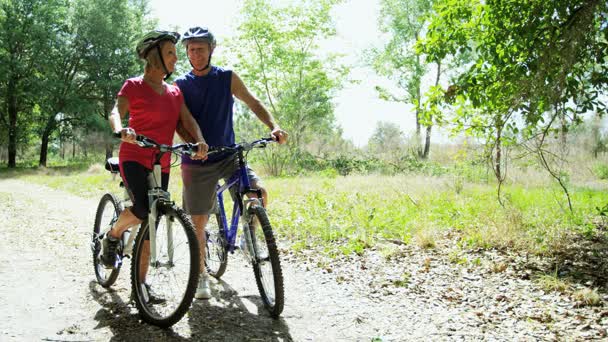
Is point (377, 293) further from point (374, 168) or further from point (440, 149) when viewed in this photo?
point (440, 149)

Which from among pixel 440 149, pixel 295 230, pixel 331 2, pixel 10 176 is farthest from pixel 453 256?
pixel 10 176

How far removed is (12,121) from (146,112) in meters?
32.7

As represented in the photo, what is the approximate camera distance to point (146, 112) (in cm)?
379

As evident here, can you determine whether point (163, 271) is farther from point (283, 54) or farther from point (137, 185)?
point (283, 54)

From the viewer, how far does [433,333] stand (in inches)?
152

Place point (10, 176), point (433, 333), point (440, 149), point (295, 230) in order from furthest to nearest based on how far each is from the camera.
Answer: point (10, 176) → point (440, 149) → point (295, 230) → point (433, 333)

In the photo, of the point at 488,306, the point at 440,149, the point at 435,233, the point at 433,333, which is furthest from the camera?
the point at 440,149

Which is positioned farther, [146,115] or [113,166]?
[113,166]

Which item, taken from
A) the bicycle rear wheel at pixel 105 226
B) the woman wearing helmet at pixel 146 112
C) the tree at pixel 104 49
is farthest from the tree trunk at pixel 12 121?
the woman wearing helmet at pixel 146 112

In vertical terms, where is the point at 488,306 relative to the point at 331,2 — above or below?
below

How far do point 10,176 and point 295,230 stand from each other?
22777mm

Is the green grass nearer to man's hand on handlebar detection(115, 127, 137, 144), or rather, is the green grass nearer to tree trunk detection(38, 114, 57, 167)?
man's hand on handlebar detection(115, 127, 137, 144)

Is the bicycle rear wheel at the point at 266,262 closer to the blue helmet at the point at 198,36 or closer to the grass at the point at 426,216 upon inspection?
the blue helmet at the point at 198,36

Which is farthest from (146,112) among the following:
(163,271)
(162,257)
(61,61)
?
(61,61)
